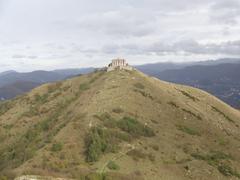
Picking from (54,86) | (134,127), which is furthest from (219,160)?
(54,86)

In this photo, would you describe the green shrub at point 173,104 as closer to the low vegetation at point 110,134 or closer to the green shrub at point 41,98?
the low vegetation at point 110,134

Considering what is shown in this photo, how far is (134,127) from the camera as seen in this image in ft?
285

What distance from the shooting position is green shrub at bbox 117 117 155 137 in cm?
8606

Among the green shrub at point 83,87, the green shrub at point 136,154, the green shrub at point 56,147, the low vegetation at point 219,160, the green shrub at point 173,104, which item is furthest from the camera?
the green shrub at point 83,87

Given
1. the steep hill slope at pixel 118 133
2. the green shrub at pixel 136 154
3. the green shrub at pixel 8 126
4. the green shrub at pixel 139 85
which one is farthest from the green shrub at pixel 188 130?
the green shrub at pixel 8 126

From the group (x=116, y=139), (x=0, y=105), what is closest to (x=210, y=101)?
(x=116, y=139)

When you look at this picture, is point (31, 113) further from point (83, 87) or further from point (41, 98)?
point (83, 87)

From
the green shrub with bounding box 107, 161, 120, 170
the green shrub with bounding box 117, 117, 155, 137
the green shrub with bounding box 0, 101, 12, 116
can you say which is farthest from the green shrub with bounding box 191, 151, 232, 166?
the green shrub with bounding box 0, 101, 12, 116

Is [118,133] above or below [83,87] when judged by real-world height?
below

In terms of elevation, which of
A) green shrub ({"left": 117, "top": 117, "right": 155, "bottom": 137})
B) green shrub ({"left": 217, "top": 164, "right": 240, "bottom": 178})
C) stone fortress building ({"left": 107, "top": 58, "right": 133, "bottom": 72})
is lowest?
green shrub ({"left": 217, "top": 164, "right": 240, "bottom": 178})

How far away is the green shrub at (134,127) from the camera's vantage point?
282 feet

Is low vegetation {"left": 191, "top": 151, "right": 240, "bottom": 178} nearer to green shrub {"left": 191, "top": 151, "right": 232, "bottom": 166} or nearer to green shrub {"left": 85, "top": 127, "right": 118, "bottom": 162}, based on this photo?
green shrub {"left": 191, "top": 151, "right": 232, "bottom": 166}

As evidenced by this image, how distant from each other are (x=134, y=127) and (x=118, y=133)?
185 inches

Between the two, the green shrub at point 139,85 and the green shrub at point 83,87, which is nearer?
the green shrub at point 139,85
